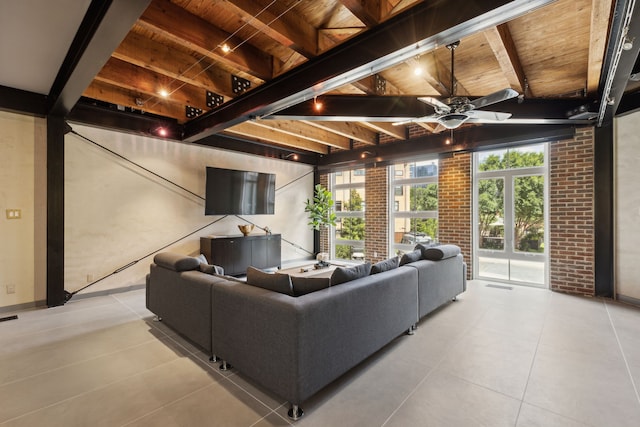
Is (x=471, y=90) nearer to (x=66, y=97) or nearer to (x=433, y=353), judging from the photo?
(x=433, y=353)

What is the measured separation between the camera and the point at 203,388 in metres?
2.11

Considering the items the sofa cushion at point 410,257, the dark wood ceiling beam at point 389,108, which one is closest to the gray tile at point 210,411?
the sofa cushion at point 410,257

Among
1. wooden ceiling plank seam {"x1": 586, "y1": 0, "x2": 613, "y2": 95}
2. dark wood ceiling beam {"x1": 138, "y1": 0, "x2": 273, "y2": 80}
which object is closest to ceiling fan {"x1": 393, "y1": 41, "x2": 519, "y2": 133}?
wooden ceiling plank seam {"x1": 586, "y1": 0, "x2": 613, "y2": 95}

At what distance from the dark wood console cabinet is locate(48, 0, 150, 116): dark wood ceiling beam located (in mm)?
2971

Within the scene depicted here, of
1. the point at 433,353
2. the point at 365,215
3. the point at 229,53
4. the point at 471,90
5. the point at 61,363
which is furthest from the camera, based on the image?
the point at 365,215

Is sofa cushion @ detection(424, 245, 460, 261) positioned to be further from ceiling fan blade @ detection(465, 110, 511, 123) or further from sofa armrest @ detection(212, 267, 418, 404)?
ceiling fan blade @ detection(465, 110, 511, 123)

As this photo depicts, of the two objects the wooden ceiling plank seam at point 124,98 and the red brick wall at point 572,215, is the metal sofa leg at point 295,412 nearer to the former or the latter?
the wooden ceiling plank seam at point 124,98

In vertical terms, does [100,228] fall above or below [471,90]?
below

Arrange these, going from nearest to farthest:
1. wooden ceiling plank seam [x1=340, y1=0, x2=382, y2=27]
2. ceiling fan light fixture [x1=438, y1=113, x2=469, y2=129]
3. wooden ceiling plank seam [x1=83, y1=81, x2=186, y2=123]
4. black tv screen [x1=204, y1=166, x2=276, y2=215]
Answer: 1. wooden ceiling plank seam [x1=340, y1=0, x2=382, y2=27]
2. ceiling fan light fixture [x1=438, y1=113, x2=469, y2=129]
3. wooden ceiling plank seam [x1=83, y1=81, x2=186, y2=123]
4. black tv screen [x1=204, y1=166, x2=276, y2=215]

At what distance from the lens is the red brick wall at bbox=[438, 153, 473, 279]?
5539 millimetres

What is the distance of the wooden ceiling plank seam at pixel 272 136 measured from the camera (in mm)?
5473

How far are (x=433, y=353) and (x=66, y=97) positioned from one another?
194 inches

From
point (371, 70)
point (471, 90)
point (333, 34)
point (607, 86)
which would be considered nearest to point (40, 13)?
point (333, 34)

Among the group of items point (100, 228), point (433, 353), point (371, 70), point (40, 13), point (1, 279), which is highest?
point (40, 13)
